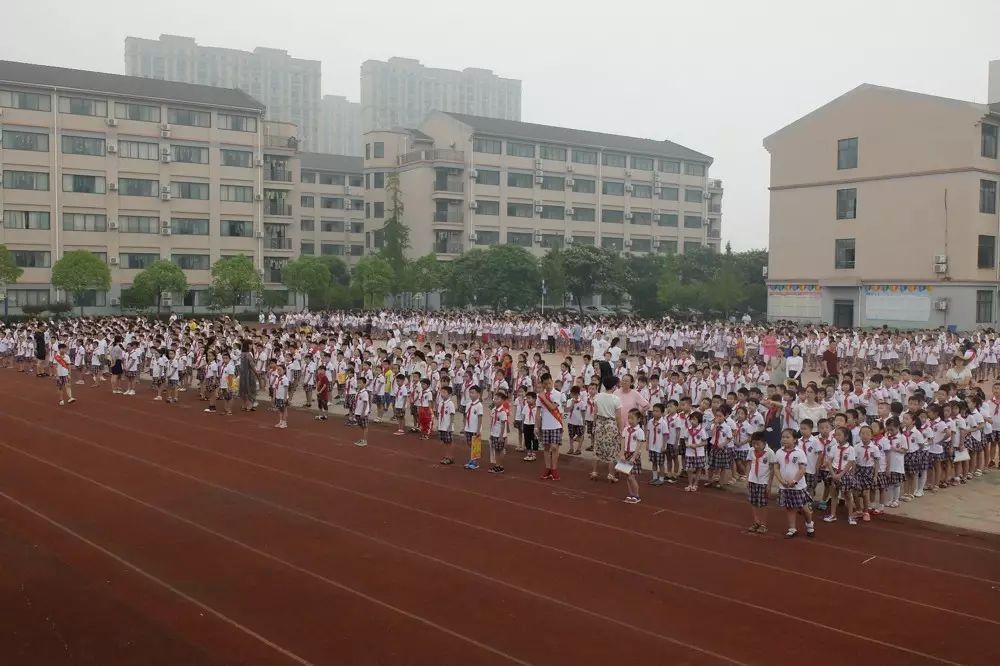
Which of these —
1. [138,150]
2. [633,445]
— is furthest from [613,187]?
[633,445]

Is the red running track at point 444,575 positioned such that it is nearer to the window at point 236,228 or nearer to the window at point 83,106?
the window at point 83,106

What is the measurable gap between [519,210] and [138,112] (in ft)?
88.4

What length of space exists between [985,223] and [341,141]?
14104 cm

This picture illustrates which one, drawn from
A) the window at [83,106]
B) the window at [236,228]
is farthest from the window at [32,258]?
→ the window at [236,228]

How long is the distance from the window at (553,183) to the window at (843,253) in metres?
30.3

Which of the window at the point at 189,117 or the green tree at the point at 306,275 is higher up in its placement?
the window at the point at 189,117

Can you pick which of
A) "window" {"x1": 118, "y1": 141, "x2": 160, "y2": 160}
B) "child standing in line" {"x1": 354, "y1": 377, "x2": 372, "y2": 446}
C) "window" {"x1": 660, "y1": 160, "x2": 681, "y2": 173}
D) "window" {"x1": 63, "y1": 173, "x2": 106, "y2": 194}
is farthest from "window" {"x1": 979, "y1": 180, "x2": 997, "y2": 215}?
"window" {"x1": 63, "y1": 173, "x2": 106, "y2": 194}

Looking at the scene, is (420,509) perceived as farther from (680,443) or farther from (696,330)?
(696,330)

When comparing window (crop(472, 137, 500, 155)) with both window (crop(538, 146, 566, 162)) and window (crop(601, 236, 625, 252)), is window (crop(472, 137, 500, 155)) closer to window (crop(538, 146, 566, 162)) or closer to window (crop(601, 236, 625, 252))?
window (crop(538, 146, 566, 162))

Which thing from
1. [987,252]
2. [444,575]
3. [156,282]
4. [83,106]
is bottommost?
[444,575]

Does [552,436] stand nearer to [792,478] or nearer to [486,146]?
[792,478]

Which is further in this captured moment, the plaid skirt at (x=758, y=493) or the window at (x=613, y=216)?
the window at (x=613, y=216)

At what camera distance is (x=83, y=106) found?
5188cm

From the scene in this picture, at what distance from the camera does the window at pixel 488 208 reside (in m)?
64.6
